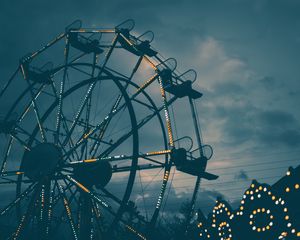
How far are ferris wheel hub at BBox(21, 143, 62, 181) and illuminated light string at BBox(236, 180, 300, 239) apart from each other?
26.1ft

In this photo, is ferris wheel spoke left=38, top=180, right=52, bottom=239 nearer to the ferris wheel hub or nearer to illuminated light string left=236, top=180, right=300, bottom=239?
the ferris wheel hub

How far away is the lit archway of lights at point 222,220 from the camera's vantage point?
52.4ft

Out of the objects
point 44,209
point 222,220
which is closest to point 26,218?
point 44,209

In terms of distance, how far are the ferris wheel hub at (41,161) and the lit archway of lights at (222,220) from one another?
7.87 metres

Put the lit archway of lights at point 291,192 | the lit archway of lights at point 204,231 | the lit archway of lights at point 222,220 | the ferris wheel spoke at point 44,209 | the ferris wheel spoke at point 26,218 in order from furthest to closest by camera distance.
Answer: the lit archway of lights at point 204,231
the lit archway of lights at point 222,220
the ferris wheel spoke at point 44,209
the ferris wheel spoke at point 26,218
the lit archway of lights at point 291,192

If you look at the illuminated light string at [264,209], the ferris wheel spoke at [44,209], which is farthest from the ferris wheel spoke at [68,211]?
the illuminated light string at [264,209]

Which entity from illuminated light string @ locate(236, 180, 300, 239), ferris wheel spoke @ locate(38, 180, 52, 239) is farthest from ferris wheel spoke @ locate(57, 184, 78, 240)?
illuminated light string @ locate(236, 180, 300, 239)

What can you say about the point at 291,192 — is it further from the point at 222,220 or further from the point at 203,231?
the point at 203,231

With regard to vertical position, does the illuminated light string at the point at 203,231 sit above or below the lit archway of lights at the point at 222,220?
Result: below

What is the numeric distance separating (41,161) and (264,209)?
9.24 metres

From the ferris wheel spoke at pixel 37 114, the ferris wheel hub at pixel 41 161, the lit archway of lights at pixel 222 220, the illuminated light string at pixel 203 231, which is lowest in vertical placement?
the illuminated light string at pixel 203 231

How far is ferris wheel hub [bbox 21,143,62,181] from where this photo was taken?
1423 cm

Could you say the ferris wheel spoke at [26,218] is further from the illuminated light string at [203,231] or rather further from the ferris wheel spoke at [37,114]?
the illuminated light string at [203,231]

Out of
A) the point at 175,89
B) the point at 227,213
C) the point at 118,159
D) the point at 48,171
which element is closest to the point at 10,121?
the point at 48,171
